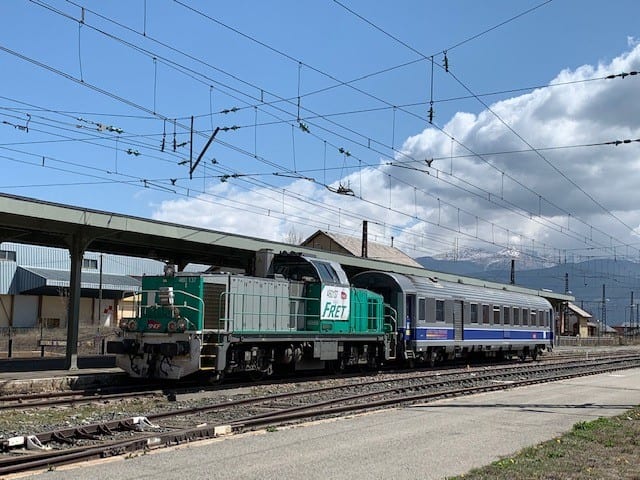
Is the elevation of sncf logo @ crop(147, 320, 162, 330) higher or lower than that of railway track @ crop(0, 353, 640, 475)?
higher

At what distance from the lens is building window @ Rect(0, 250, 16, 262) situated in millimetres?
51128

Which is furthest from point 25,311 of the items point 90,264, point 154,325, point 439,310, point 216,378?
point 216,378

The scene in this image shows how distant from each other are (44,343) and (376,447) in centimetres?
2711

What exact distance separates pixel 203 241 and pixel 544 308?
19755 mm

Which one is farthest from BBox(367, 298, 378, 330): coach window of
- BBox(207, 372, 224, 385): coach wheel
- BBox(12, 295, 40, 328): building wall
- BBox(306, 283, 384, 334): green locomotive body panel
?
BBox(12, 295, 40, 328): building wall

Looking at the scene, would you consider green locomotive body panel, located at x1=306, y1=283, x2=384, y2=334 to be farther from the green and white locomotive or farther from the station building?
the station building

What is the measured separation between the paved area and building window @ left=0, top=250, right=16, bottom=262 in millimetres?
44626

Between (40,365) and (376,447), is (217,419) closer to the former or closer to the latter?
(376,447)

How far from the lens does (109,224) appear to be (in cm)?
2097

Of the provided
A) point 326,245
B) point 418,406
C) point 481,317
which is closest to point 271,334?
point 418,406

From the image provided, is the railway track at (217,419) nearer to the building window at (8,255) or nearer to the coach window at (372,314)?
the coach window at (372,314)

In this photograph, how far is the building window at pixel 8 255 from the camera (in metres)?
51.1

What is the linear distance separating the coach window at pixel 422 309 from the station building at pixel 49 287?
92.9 ft

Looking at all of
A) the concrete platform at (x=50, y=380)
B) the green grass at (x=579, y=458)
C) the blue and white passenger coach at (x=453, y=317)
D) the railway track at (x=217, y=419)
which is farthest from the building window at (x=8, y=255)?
the green grass at (x=579, y=458)
